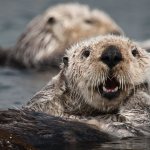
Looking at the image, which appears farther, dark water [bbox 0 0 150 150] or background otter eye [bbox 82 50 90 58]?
dark water [bbox 0 0 150 150]

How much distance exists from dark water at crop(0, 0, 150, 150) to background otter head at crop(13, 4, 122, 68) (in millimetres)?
367

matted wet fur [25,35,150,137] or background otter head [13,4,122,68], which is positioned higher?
background otter head [13,4,122,68]

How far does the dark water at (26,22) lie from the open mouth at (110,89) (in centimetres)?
285

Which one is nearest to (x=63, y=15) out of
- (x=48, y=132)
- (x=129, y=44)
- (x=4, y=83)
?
(x=4, y=83)

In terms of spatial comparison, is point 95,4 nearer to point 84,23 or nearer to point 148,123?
point 84,23

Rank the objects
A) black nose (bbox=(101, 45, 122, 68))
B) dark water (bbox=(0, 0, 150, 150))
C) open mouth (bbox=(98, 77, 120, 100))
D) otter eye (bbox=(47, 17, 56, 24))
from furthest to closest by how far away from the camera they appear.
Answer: otter eye (bbox=(47, 17, 56, 24)) → dark water (bbox=(0, 0, 150, 150)) → open mouth (bbox=(98, 77, 120, 100)) → black nose (bbox=(101, 45, 122, 68))

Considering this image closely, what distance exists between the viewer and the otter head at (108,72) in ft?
24.8

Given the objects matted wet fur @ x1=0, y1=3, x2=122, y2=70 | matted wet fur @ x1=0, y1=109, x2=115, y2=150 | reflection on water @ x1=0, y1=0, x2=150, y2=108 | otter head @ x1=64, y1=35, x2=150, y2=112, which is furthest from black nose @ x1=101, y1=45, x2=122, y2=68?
matted wet fur @ x1=0, y1=3, x2=122, y2=70

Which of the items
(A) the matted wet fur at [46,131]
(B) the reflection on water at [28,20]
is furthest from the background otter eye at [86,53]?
(B) the reflection on water at [28,20]

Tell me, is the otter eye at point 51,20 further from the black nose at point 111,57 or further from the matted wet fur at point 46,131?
the matted wet fur at point 46,131

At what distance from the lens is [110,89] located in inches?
302

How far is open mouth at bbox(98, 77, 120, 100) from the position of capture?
7625 mm

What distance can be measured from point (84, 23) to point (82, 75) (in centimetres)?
609

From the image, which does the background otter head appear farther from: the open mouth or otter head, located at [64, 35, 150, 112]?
the open mouth
